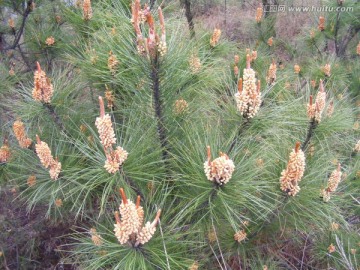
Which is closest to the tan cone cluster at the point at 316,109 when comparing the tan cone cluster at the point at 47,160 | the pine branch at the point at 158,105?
the pine branch at the point at 158,105

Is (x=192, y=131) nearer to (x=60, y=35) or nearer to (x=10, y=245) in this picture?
(x=60, y=35)

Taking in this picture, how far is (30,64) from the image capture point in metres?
2.63

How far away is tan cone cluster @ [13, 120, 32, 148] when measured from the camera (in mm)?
1351

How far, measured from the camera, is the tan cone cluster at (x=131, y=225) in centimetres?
92

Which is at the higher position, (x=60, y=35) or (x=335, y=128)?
(x=60, y=35)

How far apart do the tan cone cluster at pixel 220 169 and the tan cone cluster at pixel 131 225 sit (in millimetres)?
183

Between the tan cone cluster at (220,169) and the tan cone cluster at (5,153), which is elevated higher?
the tan cone cluster at (220,169)

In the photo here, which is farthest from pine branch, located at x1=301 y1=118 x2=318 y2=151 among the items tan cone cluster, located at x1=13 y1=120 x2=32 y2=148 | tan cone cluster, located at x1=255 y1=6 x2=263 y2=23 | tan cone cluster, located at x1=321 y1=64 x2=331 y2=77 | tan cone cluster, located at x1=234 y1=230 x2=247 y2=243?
tan cone cluster, located at x1=255 y1=6 x2=263 y2=23

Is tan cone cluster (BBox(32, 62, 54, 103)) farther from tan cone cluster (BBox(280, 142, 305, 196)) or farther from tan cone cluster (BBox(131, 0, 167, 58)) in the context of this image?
tan cone cluster (BBox(280, 142, 305, 196))

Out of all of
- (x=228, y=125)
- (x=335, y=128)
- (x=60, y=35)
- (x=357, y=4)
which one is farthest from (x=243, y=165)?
(x=357, y=4)

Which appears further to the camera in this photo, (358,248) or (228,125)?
(358,248)

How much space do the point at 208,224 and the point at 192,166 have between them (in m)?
0.30

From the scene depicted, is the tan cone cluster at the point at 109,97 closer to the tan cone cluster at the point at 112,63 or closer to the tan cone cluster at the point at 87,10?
the tan cone cluster at the point at 112,63

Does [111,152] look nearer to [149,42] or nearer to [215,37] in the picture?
[149,42]
